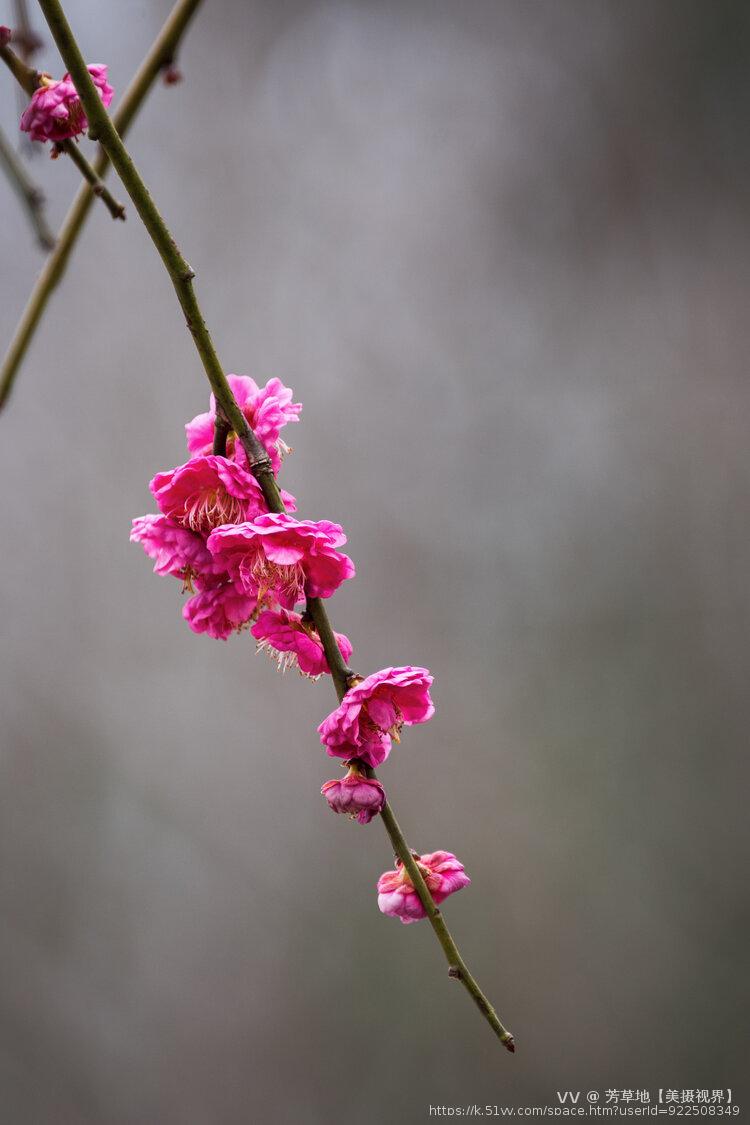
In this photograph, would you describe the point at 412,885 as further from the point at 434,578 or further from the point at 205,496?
the point at 434,578

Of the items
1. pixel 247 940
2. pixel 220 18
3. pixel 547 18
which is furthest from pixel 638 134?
pixel 247 940

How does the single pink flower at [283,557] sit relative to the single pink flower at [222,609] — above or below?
above

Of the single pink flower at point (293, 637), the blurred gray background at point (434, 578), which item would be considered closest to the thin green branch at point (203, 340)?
the single pink flower at point (293, 637)

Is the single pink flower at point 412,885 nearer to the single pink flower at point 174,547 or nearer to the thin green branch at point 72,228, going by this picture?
the single pink flower at point 174,547

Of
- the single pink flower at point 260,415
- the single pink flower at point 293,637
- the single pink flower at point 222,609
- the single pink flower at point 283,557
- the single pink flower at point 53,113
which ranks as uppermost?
the single pink flower at point 53,113

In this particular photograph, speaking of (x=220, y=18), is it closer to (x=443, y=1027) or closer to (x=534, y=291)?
(x=534, y=291)

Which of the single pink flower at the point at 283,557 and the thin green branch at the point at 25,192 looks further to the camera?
the thin green branch at the point at 25,192
